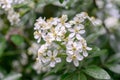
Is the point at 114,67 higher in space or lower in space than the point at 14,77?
lower

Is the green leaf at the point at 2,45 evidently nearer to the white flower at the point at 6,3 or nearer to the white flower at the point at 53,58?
the white flower at the point at 6,3

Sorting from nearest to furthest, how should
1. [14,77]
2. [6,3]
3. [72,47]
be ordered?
1. [72,47]
2. [6,3]
3. [14,77]

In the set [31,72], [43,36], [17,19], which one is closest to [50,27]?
[43,36]

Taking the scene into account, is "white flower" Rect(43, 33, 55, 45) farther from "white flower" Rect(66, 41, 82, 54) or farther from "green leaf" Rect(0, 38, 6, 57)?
"green leaf" Rect(0, 38, 6, 57)

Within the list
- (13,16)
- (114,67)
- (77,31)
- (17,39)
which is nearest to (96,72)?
(77,31)

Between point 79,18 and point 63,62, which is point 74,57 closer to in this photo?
point 63,62

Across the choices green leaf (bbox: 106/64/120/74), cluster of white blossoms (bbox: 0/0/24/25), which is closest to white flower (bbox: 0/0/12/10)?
cluster of white blossoms (bbox: 0/0/24/25)
